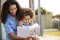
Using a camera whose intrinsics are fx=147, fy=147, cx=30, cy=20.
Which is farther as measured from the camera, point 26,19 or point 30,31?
point 26,19

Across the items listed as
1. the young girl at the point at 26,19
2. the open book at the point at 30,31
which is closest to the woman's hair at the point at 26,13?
the young girl at the point at 26,19

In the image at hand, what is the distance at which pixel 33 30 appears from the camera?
1.57 m

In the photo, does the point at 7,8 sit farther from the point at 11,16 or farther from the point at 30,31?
the point at 30,31

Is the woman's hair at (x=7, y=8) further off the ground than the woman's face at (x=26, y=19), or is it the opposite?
the woman's hair at (x=7, y=8)

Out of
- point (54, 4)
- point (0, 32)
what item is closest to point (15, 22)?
point (0, 32)

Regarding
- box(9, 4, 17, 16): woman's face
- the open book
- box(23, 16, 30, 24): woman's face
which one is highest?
box(9, 4, 17, 16): woman's face

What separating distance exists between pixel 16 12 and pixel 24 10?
99mm

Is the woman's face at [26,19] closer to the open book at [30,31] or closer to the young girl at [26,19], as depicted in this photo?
the young girl at [26,19]

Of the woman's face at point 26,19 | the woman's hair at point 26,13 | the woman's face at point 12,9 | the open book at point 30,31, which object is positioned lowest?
the open book at point 30,31

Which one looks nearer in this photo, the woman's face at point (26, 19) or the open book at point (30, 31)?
the open book at point (30, 31)

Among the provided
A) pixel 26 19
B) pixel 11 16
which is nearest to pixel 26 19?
pixel 26 19

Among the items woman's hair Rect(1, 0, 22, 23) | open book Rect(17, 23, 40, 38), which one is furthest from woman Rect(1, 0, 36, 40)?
open book Rect(17, 23, 40, 38)

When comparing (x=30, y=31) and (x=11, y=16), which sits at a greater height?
(x=11, y=16)

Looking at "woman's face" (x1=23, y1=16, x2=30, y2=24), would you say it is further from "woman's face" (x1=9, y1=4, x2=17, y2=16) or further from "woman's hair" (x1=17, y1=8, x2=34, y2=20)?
"woman's face" (x1=9, y1=4, x2=17, y2=16)
